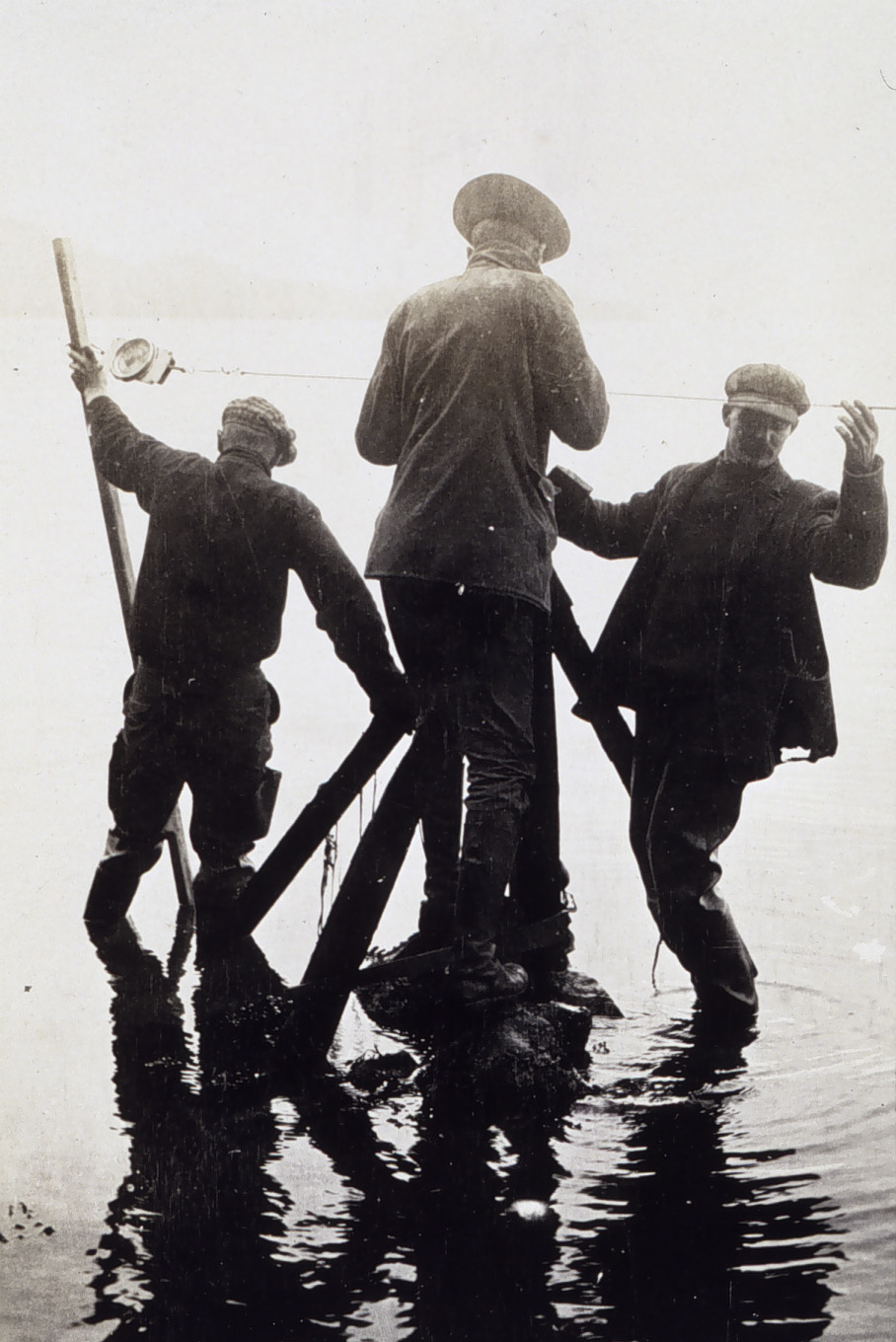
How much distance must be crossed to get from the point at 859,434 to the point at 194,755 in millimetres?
2548

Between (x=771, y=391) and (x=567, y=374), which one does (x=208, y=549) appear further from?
(x=771, y=391)

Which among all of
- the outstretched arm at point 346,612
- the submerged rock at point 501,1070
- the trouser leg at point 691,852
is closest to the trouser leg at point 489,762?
the submerged rock at point 501,1070

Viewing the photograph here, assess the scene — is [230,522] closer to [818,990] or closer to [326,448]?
[326,448]

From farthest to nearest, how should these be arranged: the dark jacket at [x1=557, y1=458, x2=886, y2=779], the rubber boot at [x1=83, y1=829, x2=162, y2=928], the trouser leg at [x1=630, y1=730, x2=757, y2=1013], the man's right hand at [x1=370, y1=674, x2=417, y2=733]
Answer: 1. the rubber boot at [x1=83, y1=829, x2=162, y2=928]
2. the trouser leg at [x1=630, y1=730, x2=757, y2=1013]
3. the dark jacket at [x1=557, y1=458, x2=886, y2=779]
4. the man's right hand at [x1=370, y1=674, x2=417, y2=733]

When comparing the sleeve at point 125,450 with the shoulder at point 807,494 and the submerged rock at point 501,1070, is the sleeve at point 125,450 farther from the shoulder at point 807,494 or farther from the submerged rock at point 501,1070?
the submerged rock at point 501,1070

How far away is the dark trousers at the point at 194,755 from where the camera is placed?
4.51 metres

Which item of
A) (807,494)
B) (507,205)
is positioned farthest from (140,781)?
(807,494)

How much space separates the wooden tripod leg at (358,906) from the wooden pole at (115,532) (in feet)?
4.22

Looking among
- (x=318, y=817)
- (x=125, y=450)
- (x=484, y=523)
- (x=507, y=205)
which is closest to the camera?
(x=484, y=523)

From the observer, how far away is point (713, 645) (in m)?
4.03

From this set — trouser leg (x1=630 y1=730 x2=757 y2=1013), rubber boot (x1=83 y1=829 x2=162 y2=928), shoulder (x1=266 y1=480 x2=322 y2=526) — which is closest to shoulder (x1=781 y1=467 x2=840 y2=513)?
trouser leg (x1=630 y1=730 x2=757 y2=1013)

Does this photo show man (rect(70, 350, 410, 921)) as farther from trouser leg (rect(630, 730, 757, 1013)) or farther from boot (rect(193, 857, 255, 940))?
trouser leg (rect(630, 730, 757, 1013))

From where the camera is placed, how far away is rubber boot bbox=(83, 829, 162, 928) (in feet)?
15.3

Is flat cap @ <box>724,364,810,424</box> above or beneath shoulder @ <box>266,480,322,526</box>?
above
